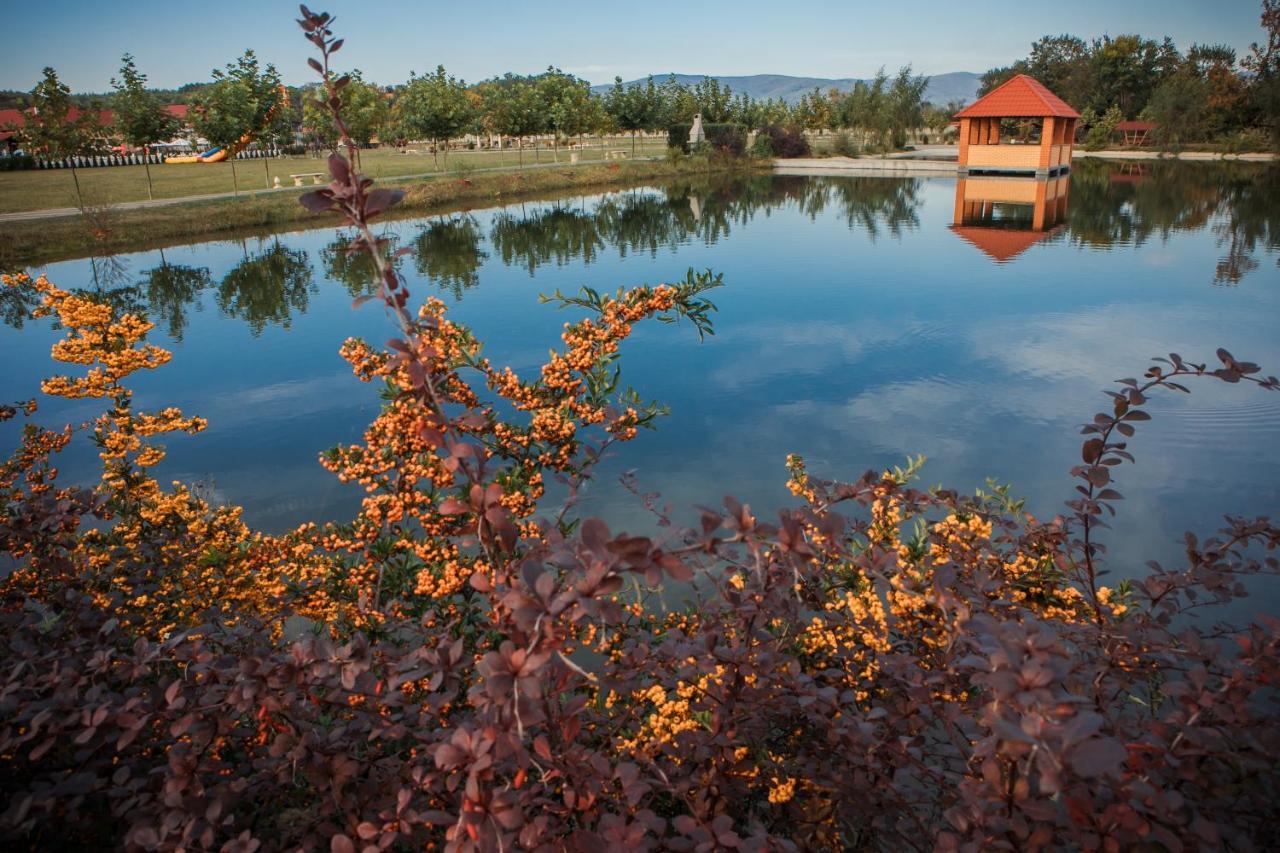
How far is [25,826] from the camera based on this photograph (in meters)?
1.47

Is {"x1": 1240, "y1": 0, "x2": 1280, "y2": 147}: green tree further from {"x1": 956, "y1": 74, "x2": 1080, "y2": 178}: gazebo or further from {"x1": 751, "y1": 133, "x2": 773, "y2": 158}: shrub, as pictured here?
{"x1": 751, "y1": 133, "x2": 773, "y2": 158}: shrub

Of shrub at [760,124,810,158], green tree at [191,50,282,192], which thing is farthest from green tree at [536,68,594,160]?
green tree at [191,50,282,192]

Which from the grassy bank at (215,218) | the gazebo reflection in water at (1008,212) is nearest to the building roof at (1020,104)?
the gazebo reflection in water at (1008,212)

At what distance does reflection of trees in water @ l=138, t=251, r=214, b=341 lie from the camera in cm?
1400

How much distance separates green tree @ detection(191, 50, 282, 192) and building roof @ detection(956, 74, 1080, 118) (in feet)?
98.0

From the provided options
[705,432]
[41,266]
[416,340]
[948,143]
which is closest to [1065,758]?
[416,340]

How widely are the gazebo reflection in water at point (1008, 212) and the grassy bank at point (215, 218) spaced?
14886 millimetres

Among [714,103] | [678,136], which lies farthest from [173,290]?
[714,103]

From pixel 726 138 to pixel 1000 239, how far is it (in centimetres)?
2963

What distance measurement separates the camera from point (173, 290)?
1614 cm

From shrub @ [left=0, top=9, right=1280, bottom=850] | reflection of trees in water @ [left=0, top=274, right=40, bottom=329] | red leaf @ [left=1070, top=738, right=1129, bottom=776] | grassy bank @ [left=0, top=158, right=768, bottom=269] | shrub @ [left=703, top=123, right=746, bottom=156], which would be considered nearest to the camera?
red leaf @ [left=1070, top=738, right=1129, bottom=776]

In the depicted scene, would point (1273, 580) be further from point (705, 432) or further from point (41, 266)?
point (41, 266)

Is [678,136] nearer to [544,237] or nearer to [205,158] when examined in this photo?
[544,237]

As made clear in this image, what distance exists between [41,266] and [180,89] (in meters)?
149
